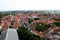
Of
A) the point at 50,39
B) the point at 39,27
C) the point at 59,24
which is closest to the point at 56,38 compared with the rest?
the point at 50,39

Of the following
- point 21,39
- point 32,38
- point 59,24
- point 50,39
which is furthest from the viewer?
point 59,24

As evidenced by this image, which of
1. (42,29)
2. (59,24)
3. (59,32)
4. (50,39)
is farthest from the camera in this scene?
(59,24)

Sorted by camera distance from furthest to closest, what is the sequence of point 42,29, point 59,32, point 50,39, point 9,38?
point 42,29 < point 59,32 < point 50,39 < point 9,38

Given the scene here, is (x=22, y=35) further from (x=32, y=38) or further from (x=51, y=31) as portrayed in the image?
(x=51, y=31)

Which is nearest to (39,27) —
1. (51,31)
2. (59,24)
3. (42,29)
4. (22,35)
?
(42,29)

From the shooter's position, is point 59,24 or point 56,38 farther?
point 59,24

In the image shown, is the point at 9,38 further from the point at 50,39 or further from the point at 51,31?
the point at 51,31

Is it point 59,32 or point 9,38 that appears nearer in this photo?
point 9,38

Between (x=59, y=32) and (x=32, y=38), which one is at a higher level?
(x=32, y=38)

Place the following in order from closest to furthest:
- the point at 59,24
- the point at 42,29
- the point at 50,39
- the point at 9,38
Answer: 1. the point at 9,38
2. the point at 50,39
3. the point at 42,29
4. the point at 59,24
